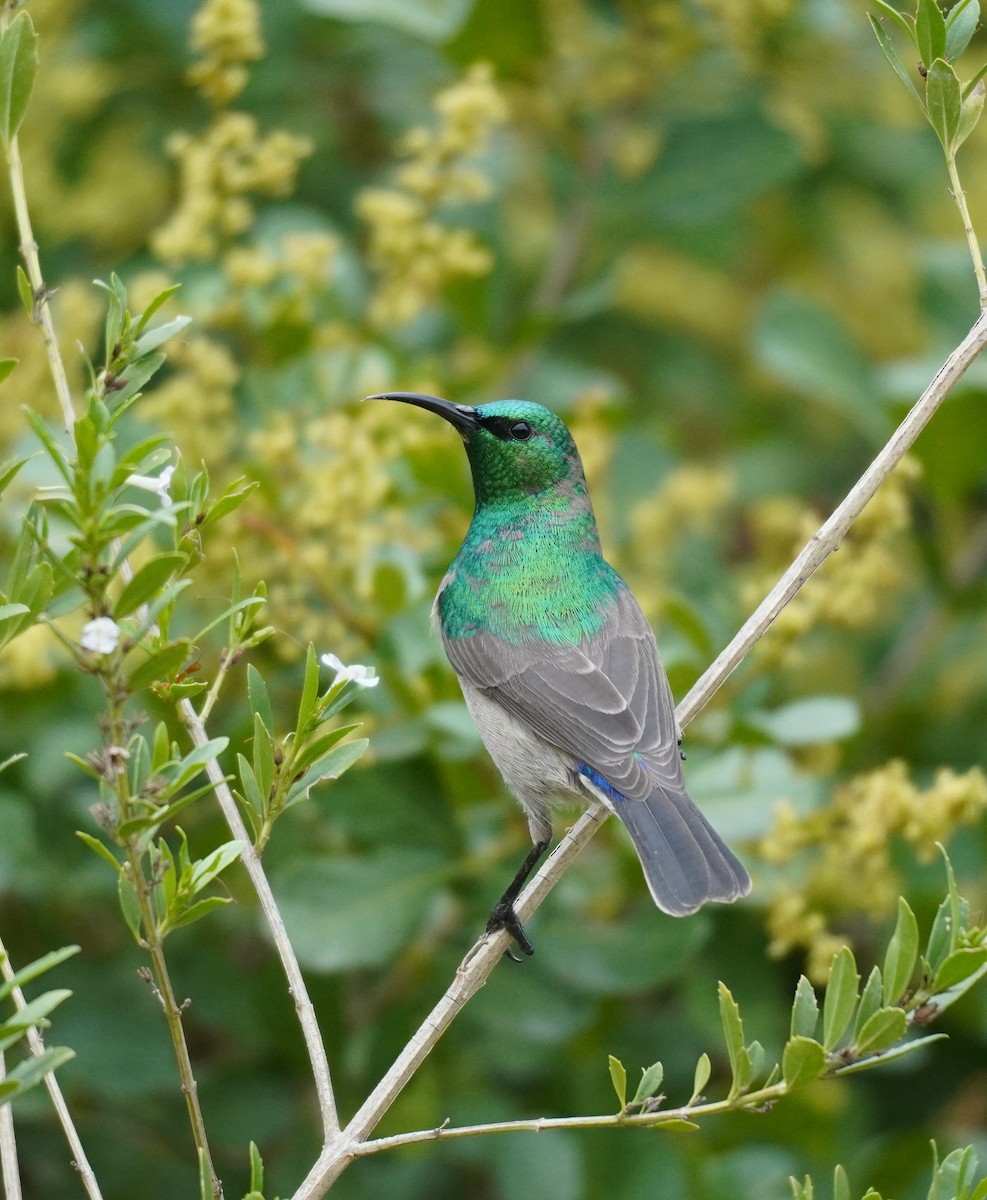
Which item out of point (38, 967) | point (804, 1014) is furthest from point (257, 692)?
point (804, 1014)

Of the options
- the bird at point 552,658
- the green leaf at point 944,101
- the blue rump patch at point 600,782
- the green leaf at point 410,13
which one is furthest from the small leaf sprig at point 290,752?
the green leaf at point 410,13

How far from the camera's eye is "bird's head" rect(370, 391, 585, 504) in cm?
383

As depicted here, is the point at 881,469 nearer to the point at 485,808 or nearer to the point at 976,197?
the point at 485,808

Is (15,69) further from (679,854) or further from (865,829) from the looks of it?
(865,829)

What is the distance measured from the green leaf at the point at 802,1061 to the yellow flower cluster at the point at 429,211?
2.45m

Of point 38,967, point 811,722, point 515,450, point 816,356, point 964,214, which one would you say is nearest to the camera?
point 38,967

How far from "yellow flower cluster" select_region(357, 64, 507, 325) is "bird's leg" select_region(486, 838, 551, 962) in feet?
4.45

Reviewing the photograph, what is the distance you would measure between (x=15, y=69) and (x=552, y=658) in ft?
6.27

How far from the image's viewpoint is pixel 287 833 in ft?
12.5

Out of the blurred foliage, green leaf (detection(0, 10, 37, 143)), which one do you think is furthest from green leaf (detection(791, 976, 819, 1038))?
green leaf (detection(0, 10, 37, 143))

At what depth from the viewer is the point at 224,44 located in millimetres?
3396

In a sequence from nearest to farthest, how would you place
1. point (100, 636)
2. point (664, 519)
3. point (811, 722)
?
point (100, 636) → point (811, 722) → point (664, 519)

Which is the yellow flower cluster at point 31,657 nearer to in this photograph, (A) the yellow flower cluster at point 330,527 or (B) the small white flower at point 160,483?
(A) the yellow flower cluster at point 330,527

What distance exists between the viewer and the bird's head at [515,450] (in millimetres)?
3832
